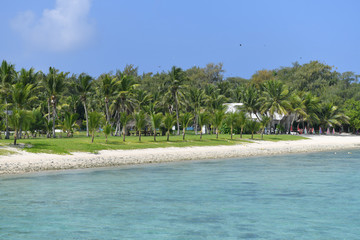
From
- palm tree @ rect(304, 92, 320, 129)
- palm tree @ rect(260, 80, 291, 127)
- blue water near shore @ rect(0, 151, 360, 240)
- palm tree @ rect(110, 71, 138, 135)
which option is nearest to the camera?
blue water near shore @ rect(0, 151, 360, 240)

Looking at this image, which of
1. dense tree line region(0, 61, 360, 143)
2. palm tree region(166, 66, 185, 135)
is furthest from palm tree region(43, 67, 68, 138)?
palm tree region(166, 66, 185, 135)

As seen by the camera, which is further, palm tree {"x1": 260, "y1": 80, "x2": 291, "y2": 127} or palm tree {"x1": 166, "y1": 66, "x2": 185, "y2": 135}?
palm tree {"x1": 260, "y1": 80, "x2": 291, "y2": 127}

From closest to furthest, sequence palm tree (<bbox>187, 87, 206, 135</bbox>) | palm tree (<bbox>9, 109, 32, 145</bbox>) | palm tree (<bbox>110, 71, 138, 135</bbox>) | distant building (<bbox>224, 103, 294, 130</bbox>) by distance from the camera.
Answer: palm tree (<bbox>9, 109, 32, 145</bbox>) → palm tree (<bbox>110, 71, 138, 135</bbox>) → palm tree (<bbox>187, 87, 206, 135</bbox>) → distant building (<bbox>224, 103, 294, 130</bbox>)

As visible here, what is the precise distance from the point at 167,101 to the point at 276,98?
1800 cm

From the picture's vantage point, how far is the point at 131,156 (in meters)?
33.5

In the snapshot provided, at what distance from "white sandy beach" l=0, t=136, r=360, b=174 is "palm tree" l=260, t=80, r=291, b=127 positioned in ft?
60.4

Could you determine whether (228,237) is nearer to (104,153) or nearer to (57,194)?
(57,194)

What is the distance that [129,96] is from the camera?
63594mm

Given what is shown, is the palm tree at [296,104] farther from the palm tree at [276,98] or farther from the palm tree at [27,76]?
the palm tree at [27,76]

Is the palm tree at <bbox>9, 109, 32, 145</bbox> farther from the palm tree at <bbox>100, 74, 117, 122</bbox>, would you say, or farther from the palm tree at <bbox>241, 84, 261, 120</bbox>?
the palm tree at <bbox>241, 84, 261, 120</bbox>

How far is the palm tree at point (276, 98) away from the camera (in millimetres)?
69875

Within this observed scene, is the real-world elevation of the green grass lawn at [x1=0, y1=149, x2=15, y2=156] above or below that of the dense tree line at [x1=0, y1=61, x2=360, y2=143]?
below

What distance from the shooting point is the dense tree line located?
43.8 metres

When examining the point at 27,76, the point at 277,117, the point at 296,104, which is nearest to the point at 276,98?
the point at 296,104
